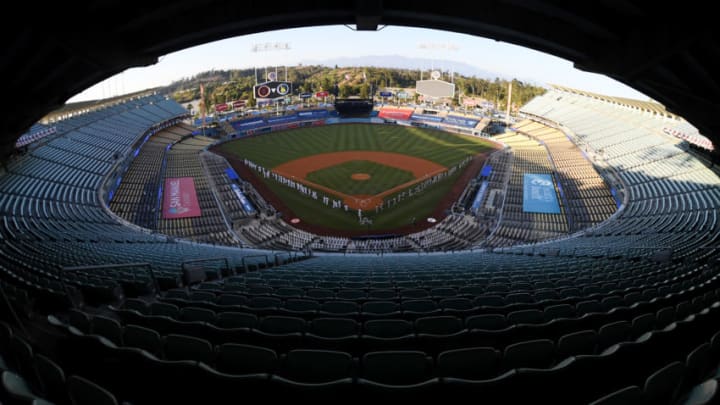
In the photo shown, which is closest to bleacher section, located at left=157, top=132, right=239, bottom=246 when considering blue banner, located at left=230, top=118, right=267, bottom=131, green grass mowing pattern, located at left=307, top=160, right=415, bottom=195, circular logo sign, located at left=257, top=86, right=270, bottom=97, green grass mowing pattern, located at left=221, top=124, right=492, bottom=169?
green grass mowing pattern, located at left=221, top=124, right=492, bottom=169

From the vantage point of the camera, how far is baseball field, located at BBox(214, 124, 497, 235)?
36.5m

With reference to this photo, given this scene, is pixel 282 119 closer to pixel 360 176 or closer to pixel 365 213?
pixel 360 176

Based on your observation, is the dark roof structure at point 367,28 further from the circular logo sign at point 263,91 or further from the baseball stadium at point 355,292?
the circular logo sign at point 263,91

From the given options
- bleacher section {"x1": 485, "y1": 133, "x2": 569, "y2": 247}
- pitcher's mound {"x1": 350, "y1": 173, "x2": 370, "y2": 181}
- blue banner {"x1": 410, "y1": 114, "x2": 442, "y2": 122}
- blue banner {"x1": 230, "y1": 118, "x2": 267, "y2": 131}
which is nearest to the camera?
bleacher section {"x1": 485, "y1": 133, "x2": 569, "y2": 247}

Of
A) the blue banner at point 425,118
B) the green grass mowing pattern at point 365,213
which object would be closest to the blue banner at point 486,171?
the green grass mowing pattern at point 365,213

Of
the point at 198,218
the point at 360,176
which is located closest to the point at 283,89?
the point at 360,176

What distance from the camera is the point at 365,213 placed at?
36875 millimetres

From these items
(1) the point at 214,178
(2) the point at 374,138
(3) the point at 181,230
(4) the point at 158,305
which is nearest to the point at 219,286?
(4) the point at 158,305

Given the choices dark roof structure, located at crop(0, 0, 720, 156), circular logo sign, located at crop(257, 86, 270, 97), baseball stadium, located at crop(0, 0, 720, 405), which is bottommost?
baseball stadium, located at crop(0, 0, 720, 405)

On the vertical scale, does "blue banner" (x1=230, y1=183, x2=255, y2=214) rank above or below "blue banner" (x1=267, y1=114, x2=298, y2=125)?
below

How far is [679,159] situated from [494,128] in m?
39.1

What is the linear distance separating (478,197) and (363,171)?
1569cm

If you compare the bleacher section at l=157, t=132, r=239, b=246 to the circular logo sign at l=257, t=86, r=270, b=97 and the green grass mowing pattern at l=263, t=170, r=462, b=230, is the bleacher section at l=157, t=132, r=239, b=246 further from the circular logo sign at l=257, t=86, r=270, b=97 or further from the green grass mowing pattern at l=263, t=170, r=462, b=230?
the circular logo sign at l=257, t=86, r=270, b=97

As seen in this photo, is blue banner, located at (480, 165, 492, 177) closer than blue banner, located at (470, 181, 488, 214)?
No
